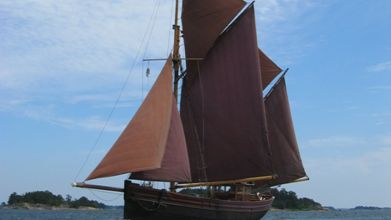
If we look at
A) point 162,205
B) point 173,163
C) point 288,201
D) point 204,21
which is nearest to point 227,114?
point 204,21

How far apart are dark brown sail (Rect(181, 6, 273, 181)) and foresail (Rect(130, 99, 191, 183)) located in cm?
599

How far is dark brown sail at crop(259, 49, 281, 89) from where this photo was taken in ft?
146

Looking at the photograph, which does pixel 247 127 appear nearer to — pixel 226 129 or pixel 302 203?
pixel 226 129

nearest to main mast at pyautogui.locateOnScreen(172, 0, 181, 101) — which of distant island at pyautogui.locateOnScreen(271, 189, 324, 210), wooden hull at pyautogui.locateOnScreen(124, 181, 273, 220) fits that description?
wooden hull at pyautogui.locateOnScreen(124, 181, 273, 220)

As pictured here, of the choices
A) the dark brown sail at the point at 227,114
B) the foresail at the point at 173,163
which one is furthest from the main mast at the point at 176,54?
the foresail at the point at 173,163

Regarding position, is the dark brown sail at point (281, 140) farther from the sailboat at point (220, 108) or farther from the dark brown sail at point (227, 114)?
the dark brown sail at point (227, 114)

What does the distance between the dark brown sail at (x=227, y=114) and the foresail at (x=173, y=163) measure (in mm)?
5989

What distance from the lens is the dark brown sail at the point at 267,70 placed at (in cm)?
4465

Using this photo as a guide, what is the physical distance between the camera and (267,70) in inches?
1775

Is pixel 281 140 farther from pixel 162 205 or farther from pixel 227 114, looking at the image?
pixel 162 205

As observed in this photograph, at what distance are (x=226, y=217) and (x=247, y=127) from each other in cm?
554

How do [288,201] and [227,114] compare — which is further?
[288,201]

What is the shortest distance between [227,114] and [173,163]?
8212 millimetres

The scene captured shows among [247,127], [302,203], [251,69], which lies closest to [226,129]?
[247,127]
